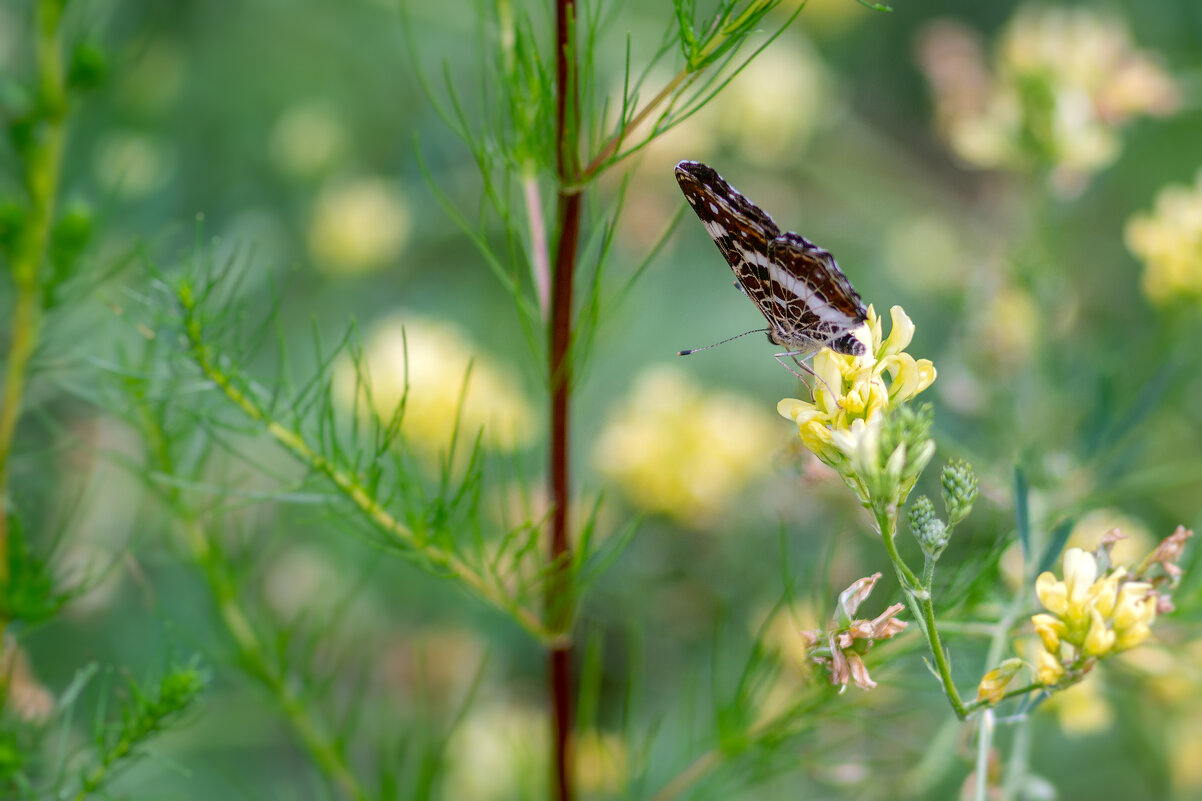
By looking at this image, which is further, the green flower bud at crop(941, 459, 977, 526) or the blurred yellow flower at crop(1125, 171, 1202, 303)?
the blurred yellow flower at crop(1125, 171, 1202, 303)

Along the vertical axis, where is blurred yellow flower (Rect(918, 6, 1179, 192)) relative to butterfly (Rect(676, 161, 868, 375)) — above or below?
above

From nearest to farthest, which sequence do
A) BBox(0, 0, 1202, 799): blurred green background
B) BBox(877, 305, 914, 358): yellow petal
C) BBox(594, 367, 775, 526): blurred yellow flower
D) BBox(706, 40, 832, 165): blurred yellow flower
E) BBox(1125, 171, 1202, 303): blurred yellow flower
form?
1. BBox(877, 305, 914, 358): yellow petal
2. BBox(0, 0, 1202, 799): blurred green background
3. BBox(1125, 171, 1202, 303): blurred yellow flower
4. BBox(594, 367, 775, 526): blurred yellow flower
5. BBox(706, 40, 832, 165): blurred yellow flower

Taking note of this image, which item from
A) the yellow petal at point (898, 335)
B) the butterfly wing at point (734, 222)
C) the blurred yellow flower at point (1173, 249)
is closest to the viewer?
the yellow petal at point (898, 335)

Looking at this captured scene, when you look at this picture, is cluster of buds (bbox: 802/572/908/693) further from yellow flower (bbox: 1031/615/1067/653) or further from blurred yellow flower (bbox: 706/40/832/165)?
blurred yellow flower (bbox: 706/40/832/165)

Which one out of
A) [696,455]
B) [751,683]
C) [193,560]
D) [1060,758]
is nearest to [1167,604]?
[751,683]

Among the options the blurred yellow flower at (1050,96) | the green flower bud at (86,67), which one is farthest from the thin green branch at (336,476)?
the blurred yellow flower at (1050,96)

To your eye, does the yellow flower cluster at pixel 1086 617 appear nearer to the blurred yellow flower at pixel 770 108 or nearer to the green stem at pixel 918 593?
the green stem at pixel 918 593

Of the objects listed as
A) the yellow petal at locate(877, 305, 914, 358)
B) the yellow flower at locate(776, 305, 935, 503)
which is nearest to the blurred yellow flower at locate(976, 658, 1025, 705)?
the yellow flower at locate(776, 305, 935, 503)


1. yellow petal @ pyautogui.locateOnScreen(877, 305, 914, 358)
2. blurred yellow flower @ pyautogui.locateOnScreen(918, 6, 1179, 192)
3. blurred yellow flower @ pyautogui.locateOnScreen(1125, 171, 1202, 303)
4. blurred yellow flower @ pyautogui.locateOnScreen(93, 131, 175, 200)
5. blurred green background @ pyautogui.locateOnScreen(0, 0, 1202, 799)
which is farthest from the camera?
blurred yellow flower @ pyautogui.locateOnScreen(93, 131, 175, 200)
